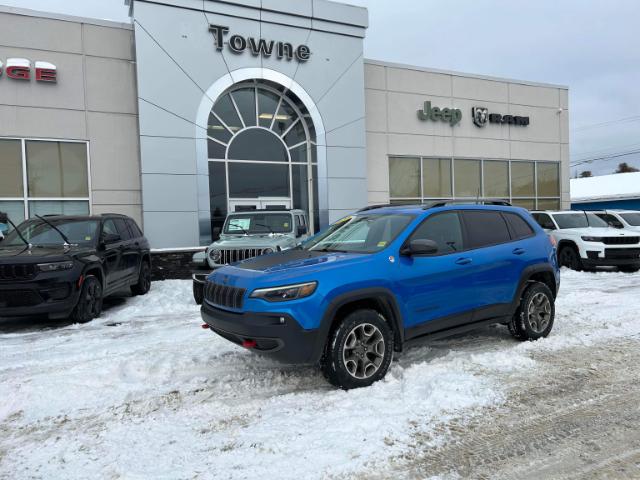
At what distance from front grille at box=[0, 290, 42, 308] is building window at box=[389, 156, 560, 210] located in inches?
499

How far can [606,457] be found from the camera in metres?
3.36

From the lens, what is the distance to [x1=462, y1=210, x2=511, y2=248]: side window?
18.4 ft

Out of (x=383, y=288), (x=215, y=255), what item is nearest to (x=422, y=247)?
(x=383, y=288)

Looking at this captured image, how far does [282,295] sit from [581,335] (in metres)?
4.39

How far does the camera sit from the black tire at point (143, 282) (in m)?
10.6

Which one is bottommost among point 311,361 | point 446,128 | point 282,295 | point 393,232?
point 311,361

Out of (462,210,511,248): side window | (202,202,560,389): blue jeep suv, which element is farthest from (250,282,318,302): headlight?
(462,210,511,248): side window

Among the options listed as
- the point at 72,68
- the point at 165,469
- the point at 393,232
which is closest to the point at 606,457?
the point at 393,232

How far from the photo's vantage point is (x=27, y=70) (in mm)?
12492

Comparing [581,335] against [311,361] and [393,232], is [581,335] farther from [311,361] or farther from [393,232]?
[311,361]

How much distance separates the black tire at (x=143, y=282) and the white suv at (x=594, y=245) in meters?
10.8

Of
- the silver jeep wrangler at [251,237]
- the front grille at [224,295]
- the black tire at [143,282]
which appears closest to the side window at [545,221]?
the silver jeep wrangler at [251,237]

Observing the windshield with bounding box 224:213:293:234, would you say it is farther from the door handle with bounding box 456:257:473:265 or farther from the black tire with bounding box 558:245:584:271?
the black tire with bounding box 558:245:584:271

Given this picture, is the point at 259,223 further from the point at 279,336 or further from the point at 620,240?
the point at 620,240
